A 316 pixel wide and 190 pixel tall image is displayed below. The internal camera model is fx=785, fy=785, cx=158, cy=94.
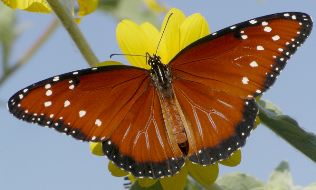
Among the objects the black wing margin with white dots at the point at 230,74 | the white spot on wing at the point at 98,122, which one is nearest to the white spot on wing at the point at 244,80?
the black wing margin with white dots at the point at 230,74

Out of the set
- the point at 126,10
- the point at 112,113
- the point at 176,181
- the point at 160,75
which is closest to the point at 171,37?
the point at 160,75

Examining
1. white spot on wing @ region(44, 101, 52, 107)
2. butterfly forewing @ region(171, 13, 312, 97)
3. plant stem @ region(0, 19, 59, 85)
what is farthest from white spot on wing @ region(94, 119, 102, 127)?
plant stem @ region(0, 19, 59, 85)

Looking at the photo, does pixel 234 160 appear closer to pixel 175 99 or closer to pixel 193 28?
pixel 175 99

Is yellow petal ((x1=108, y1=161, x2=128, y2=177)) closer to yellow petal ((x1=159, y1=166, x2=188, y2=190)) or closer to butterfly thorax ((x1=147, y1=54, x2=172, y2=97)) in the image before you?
yellow petal ((x1=159, y1=166, x2=188, y2=190))

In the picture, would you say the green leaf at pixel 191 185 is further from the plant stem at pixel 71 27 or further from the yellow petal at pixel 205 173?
the plant stem at pixel 71 27

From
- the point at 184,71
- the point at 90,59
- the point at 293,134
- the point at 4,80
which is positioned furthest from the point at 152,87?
the point at 4,80

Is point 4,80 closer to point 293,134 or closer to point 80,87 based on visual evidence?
point 80,87

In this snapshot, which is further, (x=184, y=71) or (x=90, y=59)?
(x=184, y=71)
